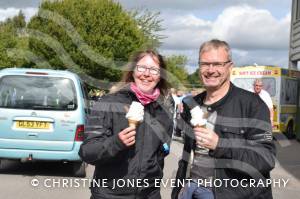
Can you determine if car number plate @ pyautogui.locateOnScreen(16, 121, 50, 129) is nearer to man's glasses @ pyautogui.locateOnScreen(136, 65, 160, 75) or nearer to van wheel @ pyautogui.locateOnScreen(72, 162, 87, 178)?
van wheel @ pyautogui.locateOnScreen(72, 162, 87, 178)

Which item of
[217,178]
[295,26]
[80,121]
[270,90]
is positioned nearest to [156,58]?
[217,178]

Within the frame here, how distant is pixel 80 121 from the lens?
27.5 ft

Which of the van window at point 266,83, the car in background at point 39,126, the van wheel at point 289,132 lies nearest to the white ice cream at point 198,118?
the car in background at point 39,126

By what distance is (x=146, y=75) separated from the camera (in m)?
3.51

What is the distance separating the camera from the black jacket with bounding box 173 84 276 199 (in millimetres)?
2953

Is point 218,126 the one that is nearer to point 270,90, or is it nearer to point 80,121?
point 80,121

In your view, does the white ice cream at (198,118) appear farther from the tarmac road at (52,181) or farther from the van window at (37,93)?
the van window at (37,93)

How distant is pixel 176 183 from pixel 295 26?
1716 cm

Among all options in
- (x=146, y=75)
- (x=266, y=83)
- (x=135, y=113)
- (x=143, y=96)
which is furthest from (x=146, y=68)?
(x=266, y=83)

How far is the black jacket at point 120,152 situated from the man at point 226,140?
0.24m

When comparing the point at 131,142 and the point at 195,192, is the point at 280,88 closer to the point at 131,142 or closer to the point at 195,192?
the point at 195,192

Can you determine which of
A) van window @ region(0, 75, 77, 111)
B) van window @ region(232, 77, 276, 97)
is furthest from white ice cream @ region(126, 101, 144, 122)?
van window @ region(232, 77, 276, 97)

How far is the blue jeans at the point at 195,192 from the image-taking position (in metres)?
3.16

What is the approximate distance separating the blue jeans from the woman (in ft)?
0.85
